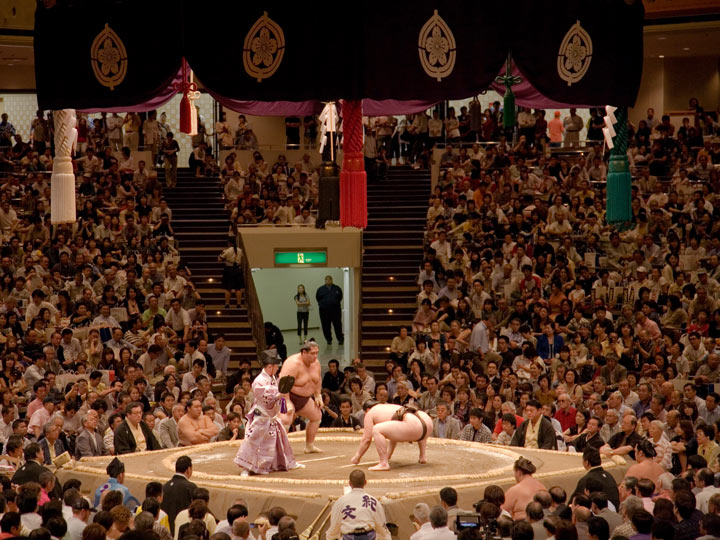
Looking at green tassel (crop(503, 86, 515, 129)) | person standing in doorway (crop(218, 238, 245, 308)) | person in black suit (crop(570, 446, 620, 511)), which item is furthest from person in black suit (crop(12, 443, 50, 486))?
person standing in doorway (crop(218, 238, 245, 308))

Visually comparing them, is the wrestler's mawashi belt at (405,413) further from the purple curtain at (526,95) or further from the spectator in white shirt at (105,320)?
the spectator in white shirt at (105,320)

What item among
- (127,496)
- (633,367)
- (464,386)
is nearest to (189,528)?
(127,496)

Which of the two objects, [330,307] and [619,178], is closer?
[619,178]

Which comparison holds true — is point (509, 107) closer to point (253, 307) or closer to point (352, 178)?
point (352, 178)

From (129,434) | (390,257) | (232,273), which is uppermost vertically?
(390,257)

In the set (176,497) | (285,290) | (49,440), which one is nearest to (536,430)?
(176,497)

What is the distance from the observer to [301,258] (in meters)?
13.7

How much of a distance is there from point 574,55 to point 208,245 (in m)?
8.71

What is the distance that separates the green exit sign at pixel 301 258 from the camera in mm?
13664

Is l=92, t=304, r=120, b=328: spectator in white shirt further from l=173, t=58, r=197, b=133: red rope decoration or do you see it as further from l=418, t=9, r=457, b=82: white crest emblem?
l=418, t=9, r=457, b=82: white crest emblem

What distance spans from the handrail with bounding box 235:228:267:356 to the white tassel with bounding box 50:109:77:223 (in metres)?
6.46

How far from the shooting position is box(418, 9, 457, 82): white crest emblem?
5867 mm

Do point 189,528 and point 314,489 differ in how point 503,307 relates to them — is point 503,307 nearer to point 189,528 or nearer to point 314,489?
point 314,489

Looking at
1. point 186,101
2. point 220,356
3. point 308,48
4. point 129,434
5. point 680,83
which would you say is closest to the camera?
point 308,48
